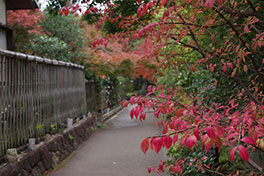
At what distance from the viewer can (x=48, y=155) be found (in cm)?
660

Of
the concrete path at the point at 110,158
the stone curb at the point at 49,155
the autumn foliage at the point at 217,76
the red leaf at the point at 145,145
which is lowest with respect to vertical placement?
the concrete path at the point at 110,158

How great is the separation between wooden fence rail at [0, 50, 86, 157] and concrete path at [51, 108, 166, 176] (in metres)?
1.21

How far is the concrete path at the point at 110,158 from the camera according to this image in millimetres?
6543

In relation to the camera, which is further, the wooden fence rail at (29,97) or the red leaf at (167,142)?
the wooden fence rail at (29,97)

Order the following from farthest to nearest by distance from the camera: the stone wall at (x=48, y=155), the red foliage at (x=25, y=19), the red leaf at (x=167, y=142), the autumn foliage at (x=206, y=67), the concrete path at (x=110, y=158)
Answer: the red foliage at (x=25, y=19)
the concrete path at (x=110, y=158)
the stone wall at (x=48, y=155)
the autumn foliage at (x=206, y=67)
the red leaf at (x=167, y=142)

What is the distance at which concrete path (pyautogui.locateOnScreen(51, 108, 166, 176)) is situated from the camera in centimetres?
654

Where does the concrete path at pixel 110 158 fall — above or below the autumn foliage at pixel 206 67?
below

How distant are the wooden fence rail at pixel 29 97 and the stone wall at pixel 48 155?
1.16ft

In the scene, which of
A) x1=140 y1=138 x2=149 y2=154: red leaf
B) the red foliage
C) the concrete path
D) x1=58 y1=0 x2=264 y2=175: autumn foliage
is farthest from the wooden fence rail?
the red foliage

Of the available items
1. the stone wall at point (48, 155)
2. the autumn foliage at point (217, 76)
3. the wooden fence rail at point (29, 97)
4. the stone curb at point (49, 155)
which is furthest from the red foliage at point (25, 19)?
the autumn foliage at point (217, 76)

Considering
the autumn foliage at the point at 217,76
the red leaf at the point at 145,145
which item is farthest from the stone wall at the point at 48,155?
the red leaf at the point at 145,145

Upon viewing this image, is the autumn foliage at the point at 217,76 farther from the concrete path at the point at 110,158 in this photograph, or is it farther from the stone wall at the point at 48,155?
the stone wall at the point at 48,155

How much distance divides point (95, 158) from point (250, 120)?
6.29 meters

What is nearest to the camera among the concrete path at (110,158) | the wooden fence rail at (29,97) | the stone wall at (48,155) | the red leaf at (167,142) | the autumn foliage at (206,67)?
the red leaf at (167,142)
